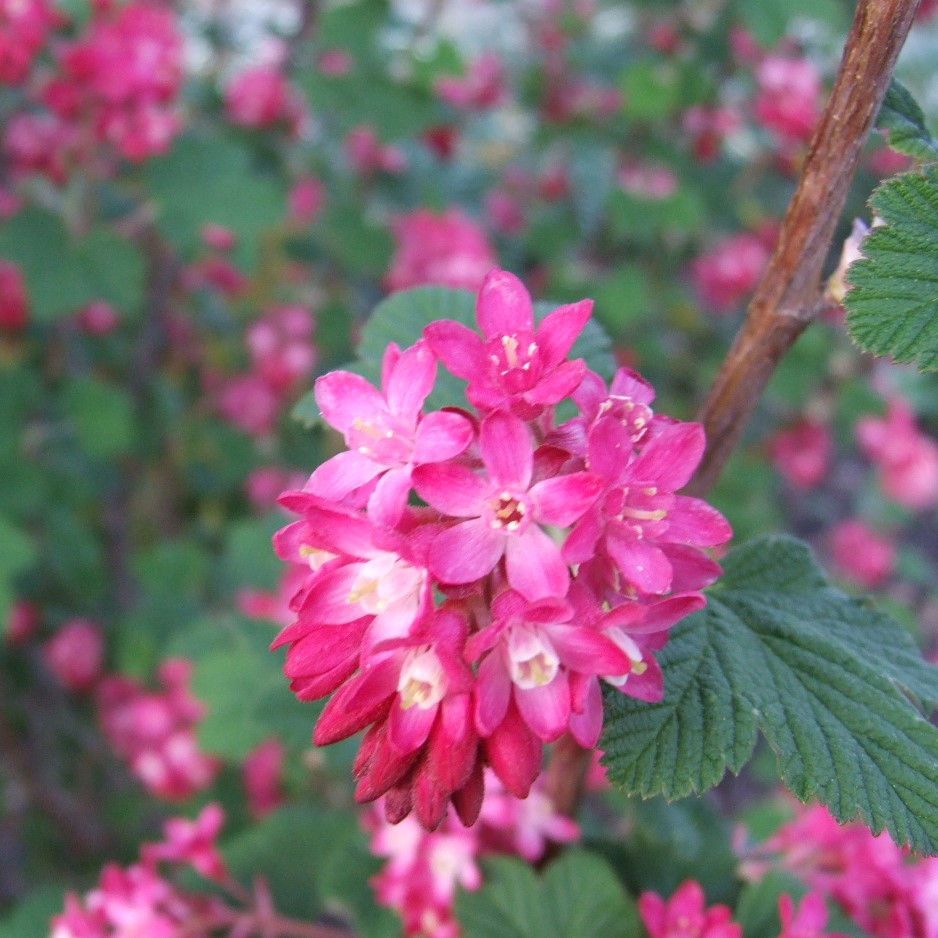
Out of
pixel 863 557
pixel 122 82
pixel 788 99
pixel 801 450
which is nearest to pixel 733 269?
pixel 788 99

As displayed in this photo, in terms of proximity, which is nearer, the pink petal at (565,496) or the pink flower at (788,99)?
the pink petal at (565,496)

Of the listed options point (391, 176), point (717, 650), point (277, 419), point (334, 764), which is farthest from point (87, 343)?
point (717, 650)

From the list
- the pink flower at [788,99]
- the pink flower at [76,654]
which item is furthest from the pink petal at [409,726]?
the pink flower at [788,99]

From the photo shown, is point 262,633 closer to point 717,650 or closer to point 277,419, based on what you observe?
point 717,650

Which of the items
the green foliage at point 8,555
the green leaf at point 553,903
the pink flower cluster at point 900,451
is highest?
the green leaf at point 553,903

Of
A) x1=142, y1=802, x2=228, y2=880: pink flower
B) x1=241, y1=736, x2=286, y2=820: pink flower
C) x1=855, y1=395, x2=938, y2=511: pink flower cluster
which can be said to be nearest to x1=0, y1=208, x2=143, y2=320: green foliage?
x1=241, y1=736, x2=286, y2=820: pink flower

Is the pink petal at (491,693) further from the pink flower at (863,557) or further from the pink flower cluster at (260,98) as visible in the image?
the pink flower at (863,557)

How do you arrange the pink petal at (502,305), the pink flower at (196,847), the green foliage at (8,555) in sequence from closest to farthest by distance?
the pink petal at (502,305), the pink flower at (196,847), the green foliage at (8,555)
